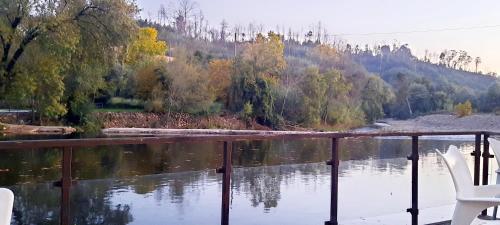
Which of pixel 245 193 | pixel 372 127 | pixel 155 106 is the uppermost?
pixel 155 106

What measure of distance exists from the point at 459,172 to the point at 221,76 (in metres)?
31.5

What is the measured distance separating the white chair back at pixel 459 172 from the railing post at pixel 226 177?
1.08 metres

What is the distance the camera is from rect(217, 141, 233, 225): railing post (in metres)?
2.79

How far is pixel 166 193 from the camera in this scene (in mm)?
3682

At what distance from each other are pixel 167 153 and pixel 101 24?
22.8ft

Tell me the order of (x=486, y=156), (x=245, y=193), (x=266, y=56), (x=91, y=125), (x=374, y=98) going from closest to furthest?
(x=486, y=156)
(x=245, y=193)
(x=91, y=125)
(x=266, y=56)
(x=374, y=98)

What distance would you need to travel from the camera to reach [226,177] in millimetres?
2854

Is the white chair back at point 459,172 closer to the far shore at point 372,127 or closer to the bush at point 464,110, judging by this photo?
the far shore at point 372,127

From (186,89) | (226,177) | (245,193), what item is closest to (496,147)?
(245,193)

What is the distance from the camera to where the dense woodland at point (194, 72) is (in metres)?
18.3

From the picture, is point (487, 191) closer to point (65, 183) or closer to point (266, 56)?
point (65, 183)

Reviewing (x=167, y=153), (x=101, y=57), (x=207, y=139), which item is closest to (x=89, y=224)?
(x=207, y=139)

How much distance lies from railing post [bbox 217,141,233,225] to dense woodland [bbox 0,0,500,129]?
1563 cm

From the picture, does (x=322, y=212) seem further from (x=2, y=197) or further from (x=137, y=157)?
(x=137, y=157)
